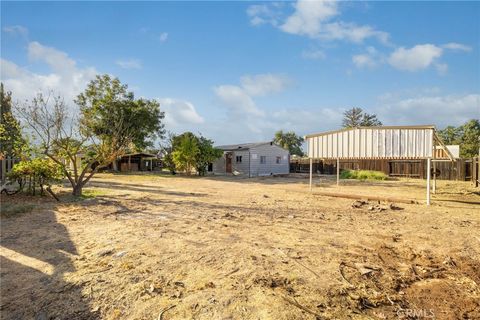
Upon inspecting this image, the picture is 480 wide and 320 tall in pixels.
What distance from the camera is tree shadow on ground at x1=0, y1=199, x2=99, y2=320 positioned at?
9.76 feet

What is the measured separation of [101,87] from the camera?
28.6 metres

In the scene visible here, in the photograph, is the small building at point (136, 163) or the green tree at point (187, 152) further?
the small building at point (136, 163)

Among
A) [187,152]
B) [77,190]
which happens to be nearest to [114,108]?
[187,152]

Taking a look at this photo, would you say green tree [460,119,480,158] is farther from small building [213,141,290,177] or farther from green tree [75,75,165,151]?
green tree [75,75,165,151]

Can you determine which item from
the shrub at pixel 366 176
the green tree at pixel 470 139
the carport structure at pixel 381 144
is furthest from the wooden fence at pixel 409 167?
the green tree at pixel 470 139

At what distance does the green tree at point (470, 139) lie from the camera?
3673cm

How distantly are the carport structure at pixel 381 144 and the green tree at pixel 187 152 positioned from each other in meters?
13.5

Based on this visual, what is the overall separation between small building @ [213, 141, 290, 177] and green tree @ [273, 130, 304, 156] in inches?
1155

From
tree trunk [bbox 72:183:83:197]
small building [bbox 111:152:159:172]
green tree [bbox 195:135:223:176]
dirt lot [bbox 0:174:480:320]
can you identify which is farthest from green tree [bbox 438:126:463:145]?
tree trunk [bbox 72:183:83:197]

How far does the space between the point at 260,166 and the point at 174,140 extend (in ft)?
28.5

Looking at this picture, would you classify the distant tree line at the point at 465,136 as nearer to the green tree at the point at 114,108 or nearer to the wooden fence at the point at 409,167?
the wooden fence at the point at 409,167

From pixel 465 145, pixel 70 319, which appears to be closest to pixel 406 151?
pixel 70 319

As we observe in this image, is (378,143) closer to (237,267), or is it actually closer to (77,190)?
(237,267)

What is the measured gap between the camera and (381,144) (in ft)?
38.6
